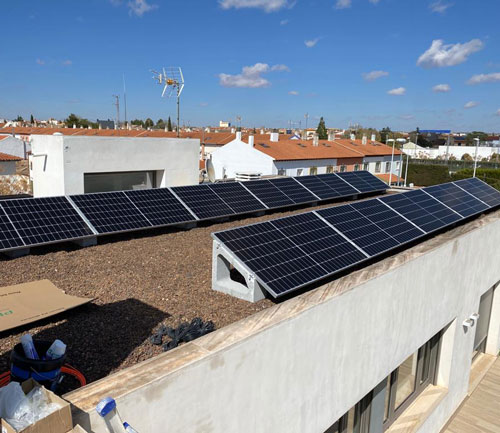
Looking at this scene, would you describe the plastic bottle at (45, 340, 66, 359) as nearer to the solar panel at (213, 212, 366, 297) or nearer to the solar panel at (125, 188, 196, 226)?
the solar panel at (213, 212, 366, 297)

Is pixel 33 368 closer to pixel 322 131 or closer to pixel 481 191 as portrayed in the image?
pixel 481 191

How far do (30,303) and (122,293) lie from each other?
1.56 m

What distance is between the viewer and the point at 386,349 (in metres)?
8.02

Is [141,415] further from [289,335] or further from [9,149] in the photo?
[9,149]

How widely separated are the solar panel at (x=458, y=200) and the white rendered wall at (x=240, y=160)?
2702cm

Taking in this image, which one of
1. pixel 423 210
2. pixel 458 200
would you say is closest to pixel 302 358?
pixel 423 210

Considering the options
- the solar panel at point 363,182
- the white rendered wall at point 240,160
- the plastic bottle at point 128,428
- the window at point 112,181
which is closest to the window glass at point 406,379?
the plastic bottle at point 128,428

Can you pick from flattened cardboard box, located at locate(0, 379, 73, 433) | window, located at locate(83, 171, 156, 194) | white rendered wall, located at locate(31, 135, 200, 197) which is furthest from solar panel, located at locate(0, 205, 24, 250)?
window, located at locate(83, 171, 156, 194)

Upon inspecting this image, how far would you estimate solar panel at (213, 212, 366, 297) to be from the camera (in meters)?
7.24

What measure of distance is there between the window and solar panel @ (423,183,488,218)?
12.9 m

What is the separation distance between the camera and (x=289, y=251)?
26.4ft

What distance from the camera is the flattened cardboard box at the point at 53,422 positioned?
3.11m

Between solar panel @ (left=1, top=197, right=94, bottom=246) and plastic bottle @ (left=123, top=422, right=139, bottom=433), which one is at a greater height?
solar panel @ (left=1, top=197, right=94, bottom=246)

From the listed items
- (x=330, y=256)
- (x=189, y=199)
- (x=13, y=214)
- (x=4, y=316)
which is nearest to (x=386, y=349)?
(x=330, y=256)
